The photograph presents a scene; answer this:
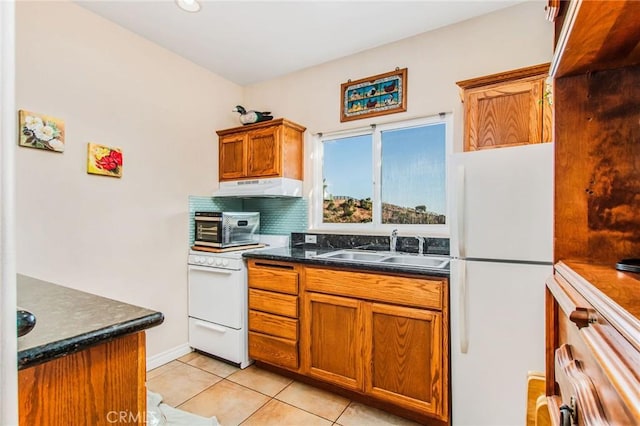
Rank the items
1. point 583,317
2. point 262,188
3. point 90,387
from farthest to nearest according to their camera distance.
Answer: point 262,188
point 90,387
point 583,317


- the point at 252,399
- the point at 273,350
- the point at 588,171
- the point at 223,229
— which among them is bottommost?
the point at 252,399

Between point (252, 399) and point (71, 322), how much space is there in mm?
1716

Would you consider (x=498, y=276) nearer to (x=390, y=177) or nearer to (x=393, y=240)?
(x=393, y=240)

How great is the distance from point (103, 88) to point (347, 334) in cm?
247

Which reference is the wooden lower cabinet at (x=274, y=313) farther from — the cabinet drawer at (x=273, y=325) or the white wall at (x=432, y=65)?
the white wall at (x=432, y=65)

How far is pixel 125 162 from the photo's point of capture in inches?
94.8

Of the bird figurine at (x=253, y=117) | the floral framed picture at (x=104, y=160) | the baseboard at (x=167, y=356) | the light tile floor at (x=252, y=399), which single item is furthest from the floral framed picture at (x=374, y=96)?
the baseboard at (x=167, y=356)

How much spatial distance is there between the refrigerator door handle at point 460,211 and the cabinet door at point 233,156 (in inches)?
79.7

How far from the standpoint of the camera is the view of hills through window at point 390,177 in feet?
8.34

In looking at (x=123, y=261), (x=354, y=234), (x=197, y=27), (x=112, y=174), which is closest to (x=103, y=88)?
(x=112, y=174)

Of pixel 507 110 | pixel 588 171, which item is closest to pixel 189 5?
pixel 507 110

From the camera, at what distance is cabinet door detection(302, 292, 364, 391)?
6.61 feet

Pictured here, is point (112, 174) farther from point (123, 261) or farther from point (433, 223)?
point (433, 223)

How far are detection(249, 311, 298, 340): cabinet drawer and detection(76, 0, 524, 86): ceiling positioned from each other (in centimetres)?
223
